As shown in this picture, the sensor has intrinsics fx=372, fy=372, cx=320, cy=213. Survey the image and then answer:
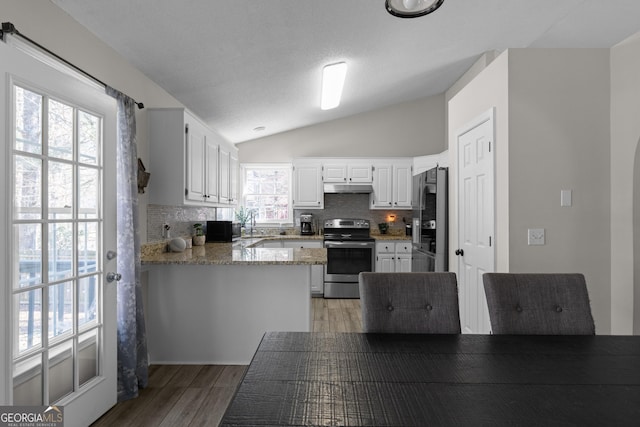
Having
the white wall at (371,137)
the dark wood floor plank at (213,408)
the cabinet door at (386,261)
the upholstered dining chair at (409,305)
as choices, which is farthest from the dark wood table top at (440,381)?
the white wall at (371,137)

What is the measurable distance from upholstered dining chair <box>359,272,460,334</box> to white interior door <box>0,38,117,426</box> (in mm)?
1459

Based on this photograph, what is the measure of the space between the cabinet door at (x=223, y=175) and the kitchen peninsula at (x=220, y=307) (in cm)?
118

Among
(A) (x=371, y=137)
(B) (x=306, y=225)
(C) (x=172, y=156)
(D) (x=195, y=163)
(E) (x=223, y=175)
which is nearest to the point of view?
(C) (x=172, y=156)

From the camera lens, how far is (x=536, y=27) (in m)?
3.64

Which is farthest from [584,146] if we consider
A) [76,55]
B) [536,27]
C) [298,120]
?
[298,120]

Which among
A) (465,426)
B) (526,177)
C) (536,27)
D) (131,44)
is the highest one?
(536,27)

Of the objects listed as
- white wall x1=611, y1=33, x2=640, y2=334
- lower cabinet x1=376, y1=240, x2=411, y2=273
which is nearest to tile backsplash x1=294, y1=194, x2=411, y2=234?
lower cabinet x1=376, y1=240, x2=411, y2=273

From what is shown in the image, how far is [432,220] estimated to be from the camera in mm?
3961

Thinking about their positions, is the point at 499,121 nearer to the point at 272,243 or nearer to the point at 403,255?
the point at 403,255

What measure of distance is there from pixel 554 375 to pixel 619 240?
1.87 m

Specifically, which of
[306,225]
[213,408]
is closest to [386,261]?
[306,225]

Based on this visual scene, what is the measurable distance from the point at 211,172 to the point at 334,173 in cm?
233

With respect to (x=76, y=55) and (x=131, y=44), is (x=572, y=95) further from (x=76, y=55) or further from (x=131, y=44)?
(x=76, y=55)

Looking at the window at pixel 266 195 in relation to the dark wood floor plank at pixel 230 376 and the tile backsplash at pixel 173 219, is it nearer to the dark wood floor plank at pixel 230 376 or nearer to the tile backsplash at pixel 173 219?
the tile backsplash at pixel 173 219
